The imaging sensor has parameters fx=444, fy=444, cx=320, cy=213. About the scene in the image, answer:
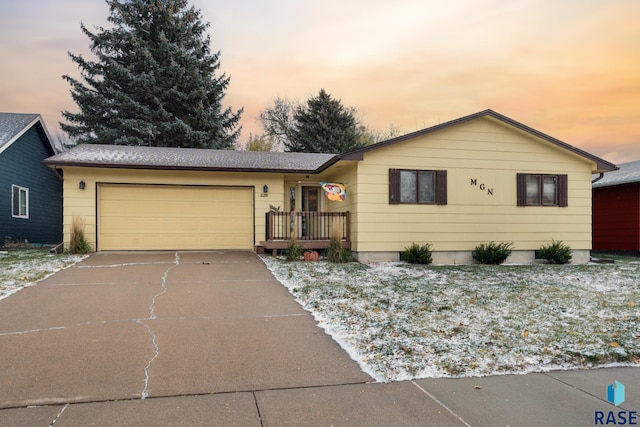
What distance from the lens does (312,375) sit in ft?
13.1

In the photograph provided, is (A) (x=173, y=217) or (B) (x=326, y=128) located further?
(B) (x=326, y=128)

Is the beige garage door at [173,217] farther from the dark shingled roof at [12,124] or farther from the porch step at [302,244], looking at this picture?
the dark shingled roof at [12,124]

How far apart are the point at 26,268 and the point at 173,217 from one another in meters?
4.65

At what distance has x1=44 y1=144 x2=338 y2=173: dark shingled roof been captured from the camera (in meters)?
12.9

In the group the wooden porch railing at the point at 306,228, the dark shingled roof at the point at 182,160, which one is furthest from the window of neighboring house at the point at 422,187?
the dark shingled roof at the point at 182,160

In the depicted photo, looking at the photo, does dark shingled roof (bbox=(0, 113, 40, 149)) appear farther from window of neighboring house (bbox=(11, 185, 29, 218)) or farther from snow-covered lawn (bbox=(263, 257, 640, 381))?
snow-covered lawn (bbox=(263, 257, 640, 381))

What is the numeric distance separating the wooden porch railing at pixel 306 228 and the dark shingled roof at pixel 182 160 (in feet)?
5.08

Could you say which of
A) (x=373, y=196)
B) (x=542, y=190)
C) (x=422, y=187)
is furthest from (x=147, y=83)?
(x=542, y=190)

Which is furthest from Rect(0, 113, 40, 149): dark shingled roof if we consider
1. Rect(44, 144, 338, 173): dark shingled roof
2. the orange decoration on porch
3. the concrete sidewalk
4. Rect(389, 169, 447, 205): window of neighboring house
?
Rect(389, 169, 447, 205): window of neighboring house

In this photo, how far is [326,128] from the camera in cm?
3206

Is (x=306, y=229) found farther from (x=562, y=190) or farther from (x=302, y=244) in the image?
(x=562, y=190)

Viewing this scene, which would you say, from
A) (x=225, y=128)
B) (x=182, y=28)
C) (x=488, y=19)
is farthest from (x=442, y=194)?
(x=182, y=28)

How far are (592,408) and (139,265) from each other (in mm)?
9619

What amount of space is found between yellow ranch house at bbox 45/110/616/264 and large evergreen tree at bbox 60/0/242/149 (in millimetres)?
10817
